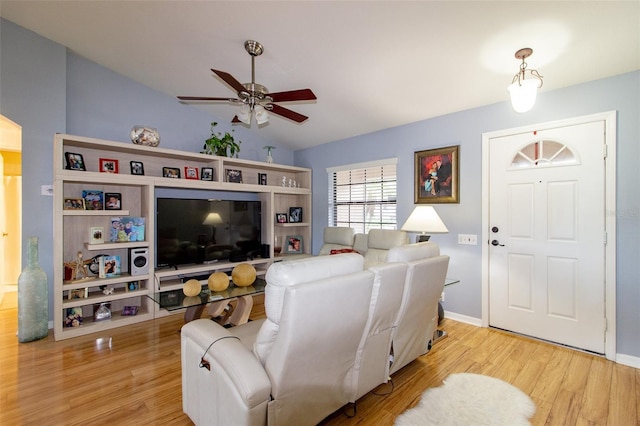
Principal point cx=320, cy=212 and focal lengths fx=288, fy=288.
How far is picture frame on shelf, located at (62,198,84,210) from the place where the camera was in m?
3.07

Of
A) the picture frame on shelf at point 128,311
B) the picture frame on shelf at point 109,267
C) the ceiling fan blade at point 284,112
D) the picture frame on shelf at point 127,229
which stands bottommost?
the picture frame on shelf at point 128,311

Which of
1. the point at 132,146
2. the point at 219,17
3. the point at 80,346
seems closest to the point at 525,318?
the point at 219,17

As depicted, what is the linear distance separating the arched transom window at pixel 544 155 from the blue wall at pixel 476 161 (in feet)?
0.82

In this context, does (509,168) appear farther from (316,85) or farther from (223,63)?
(223,63)

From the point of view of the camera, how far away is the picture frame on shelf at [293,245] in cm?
509

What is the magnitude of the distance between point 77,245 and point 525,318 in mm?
5011

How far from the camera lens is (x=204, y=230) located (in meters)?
3.99

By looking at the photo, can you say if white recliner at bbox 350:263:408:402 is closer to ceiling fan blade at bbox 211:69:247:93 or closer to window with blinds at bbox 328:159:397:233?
ceiling fan blade at bbox 211:69:247:93

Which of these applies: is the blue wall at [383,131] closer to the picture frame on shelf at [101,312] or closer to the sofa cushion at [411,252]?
the picture frame on shelf at [101,312]

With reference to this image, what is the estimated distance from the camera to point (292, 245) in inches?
201

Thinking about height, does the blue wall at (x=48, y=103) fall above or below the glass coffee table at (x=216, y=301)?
above

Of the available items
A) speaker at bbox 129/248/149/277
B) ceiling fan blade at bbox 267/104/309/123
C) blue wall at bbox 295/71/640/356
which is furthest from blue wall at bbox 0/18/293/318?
blue wall at bbox 295/71/640/356

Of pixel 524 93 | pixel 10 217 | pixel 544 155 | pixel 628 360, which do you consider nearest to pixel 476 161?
pixel 544 155

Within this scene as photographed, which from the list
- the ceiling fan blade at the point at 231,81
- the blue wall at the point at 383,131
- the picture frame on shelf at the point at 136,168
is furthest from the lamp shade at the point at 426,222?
the picture frame on shelf at the point at 136,168
